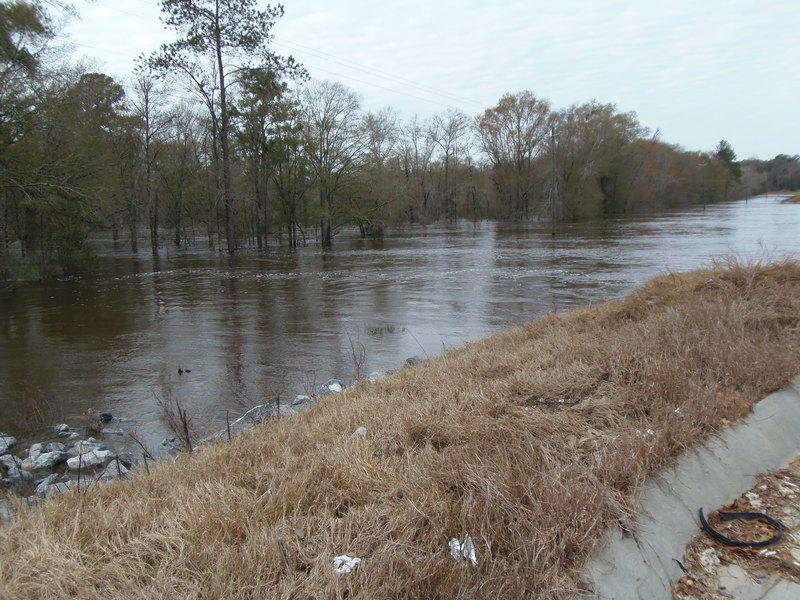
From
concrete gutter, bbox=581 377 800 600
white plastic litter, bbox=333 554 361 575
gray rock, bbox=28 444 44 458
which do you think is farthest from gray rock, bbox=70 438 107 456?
concrete gutter, bbox=581 377 800 600

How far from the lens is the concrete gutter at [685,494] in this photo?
234 centimetres

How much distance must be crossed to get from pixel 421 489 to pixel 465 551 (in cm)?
53

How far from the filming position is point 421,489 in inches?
111

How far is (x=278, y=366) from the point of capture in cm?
903

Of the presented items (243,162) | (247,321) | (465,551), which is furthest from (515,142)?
(465,551)

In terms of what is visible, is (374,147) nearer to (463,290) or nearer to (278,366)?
(463,290)

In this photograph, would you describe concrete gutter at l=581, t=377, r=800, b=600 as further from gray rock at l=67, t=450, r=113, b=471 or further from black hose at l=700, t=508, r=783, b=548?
gray rock at l=67, t=450, r=113, b=471

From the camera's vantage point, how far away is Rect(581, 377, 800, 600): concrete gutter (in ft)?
7.67

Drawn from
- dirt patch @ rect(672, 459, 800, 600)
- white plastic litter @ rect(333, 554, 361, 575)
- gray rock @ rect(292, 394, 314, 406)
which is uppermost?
white plastic litter @ rect(333, 554, 361, 575)

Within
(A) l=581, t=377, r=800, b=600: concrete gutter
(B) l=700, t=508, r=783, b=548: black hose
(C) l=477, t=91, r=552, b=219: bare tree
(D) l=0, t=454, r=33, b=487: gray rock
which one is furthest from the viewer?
(C) l=477, t=91, r=552, b=219: bare tree

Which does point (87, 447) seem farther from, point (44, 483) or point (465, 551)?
point (465, 551)

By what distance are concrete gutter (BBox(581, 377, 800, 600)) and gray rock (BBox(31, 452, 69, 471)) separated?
18.4ft

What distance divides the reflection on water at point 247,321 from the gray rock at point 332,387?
284 mm

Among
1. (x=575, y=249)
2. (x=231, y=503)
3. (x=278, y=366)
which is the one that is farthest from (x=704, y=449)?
(x=575, y=249)
